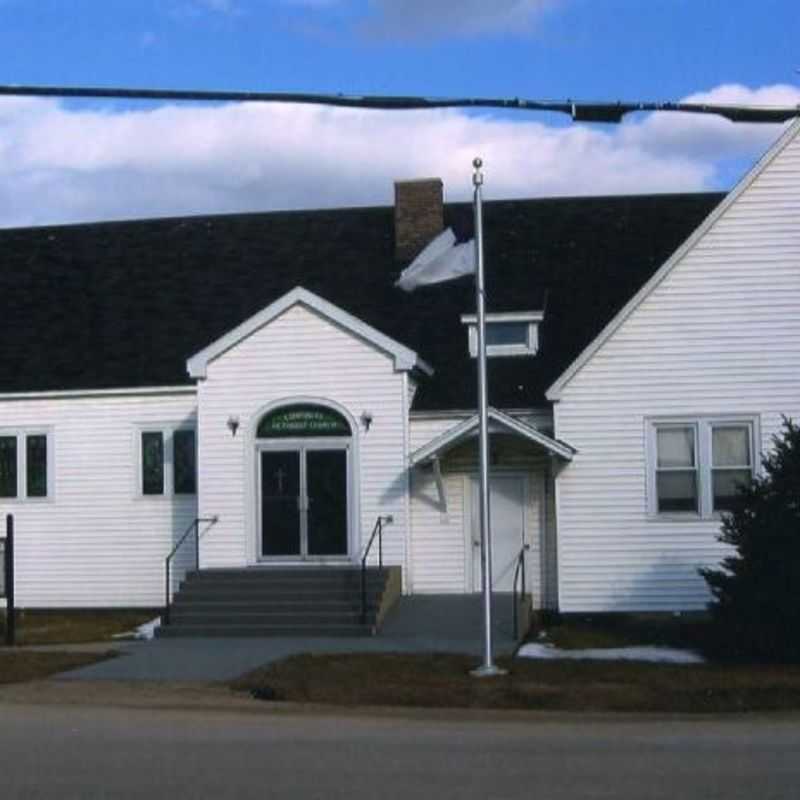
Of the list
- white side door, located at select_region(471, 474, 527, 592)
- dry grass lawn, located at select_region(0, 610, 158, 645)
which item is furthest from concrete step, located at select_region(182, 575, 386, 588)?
white side door, located at select_region(471, 474, 527, 592)

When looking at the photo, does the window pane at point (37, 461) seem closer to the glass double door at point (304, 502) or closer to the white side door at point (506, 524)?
the glass double door at point (304, 502)

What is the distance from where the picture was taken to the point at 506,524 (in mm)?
28703

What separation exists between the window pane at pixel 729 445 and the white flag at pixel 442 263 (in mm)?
7485

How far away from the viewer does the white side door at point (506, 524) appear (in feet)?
93.9

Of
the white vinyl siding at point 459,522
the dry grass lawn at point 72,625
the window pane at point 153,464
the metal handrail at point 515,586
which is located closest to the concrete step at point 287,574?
the white vinyl siding at point 459,522

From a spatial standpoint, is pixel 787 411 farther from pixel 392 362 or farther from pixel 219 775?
pixel 219 775

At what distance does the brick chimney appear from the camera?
3312 cm

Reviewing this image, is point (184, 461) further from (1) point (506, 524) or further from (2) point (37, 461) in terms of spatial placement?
(1) point (506, 524)

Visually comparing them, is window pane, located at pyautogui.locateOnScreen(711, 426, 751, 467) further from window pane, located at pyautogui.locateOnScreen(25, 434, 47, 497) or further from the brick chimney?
window pane, located at pyautogui.locateOnScreen(25, 434, 47, 497)

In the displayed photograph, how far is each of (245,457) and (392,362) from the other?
9.85 ft

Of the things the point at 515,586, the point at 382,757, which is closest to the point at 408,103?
the point at 382,757

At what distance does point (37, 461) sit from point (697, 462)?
12.4 meters

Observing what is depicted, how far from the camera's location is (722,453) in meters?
27.3

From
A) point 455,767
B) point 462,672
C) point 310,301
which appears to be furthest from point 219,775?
point 310,301
